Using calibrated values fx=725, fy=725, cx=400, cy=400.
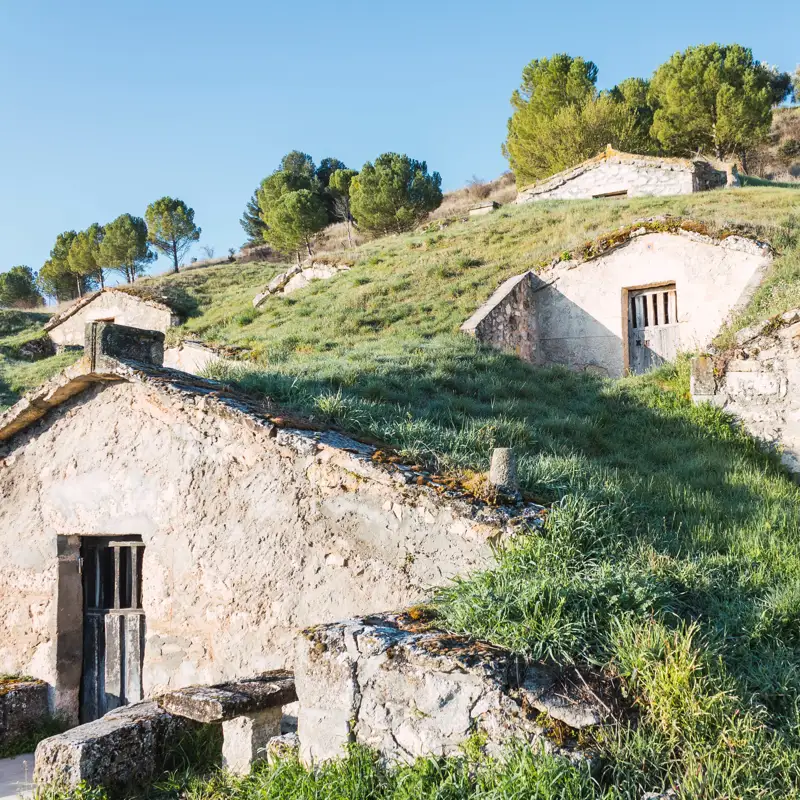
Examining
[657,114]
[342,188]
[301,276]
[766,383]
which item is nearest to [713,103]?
[657,114]

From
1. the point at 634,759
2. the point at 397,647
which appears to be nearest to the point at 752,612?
the point at 634,759

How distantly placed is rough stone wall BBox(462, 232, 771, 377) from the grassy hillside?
0.96 m

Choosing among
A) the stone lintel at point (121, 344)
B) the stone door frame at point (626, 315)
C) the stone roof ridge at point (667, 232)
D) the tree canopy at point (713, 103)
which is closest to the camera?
the stone lintel at point (121, 344)

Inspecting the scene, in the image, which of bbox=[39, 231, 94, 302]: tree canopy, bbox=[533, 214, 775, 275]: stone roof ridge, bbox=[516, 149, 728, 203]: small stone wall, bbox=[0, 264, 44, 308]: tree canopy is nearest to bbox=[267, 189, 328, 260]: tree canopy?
bbox=[516, 149, 728, 203]: small stone wall

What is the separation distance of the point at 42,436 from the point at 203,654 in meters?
2.93

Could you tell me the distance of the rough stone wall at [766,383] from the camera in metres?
8.95

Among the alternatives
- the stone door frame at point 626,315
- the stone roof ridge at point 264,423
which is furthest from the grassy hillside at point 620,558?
the stone door frame at point 626,315

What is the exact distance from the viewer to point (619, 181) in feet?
90.5

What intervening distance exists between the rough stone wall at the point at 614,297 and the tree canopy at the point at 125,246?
1410 inches

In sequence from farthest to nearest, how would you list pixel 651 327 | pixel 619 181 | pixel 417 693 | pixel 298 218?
pixel 298 218 < pixel 619 181 < pixel 651 327 < pixel 417 693

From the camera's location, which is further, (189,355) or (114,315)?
(114,315)

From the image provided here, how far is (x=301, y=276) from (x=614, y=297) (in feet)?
43.7

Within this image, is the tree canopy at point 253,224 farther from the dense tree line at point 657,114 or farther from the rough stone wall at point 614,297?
the rough stone wall at point 614,297

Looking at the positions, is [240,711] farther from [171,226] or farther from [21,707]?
[171,226]
